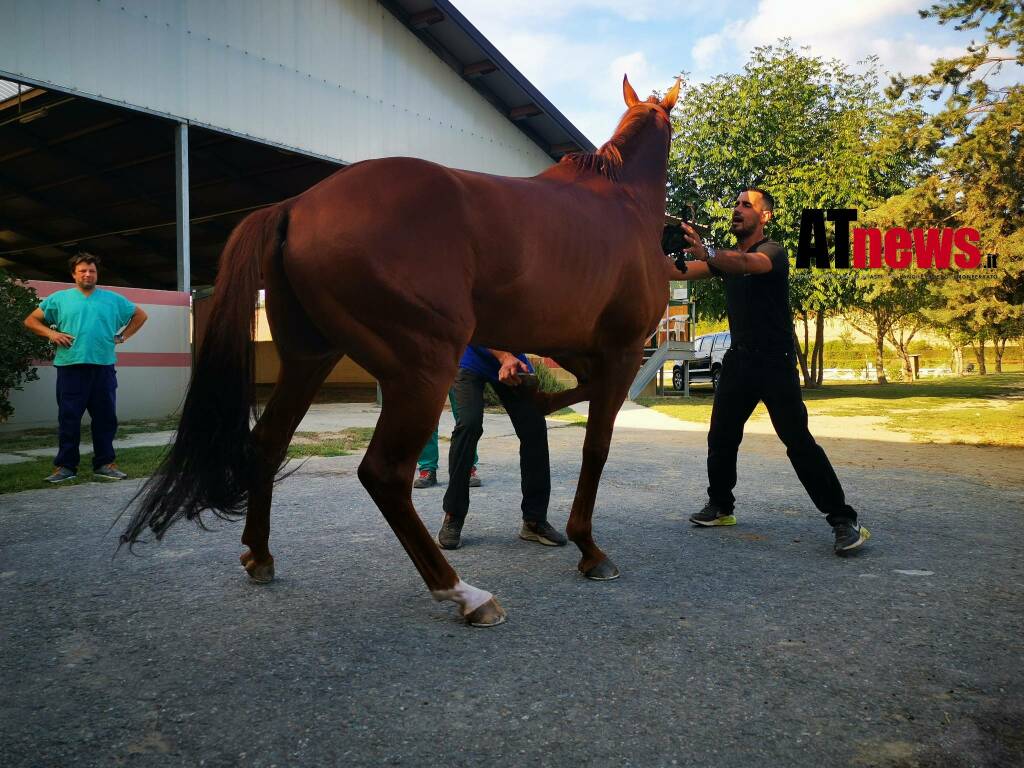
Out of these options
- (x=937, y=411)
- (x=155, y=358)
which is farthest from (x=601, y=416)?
(x=937, y=411)

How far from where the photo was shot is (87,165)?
14.5 metres

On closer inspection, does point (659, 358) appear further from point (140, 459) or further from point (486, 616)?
point (486, 616)

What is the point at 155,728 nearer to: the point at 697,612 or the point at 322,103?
the point at 697,612

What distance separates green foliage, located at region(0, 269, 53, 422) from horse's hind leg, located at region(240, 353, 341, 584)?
20.1ft

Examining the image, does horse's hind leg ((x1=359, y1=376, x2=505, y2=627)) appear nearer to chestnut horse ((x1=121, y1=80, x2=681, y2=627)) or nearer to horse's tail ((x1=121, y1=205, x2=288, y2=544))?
chestnut horse ((x1=121, y1=80, x2=681, y2=627))

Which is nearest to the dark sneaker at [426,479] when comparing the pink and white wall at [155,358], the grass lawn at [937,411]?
the pink and white wall at [155,358]

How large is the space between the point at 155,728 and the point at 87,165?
51.7ft

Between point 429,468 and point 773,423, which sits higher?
point 773,423

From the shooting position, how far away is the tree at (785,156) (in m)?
17.3

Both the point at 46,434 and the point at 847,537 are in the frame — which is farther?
the point at 46,434

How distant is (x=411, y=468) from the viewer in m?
2.64

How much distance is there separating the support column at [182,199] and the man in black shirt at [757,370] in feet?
27.5

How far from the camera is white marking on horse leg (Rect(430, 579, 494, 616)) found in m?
2.62

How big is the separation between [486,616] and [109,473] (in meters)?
4.37
